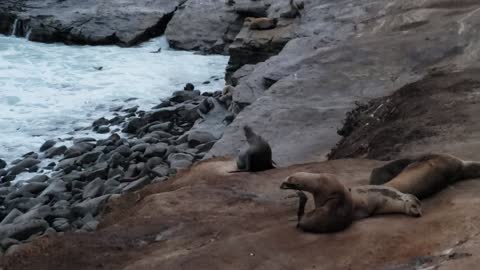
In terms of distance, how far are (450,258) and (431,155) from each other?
1.65m

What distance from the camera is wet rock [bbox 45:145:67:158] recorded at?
12496 mm

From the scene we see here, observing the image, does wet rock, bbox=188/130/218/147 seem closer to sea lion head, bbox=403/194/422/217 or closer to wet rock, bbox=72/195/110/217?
wet rock, bbox=72/195/110/217

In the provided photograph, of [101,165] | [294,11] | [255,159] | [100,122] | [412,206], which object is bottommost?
[100,122]

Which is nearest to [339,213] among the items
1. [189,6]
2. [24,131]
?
[24,131]

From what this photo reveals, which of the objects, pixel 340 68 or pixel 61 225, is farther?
pixel 340 68

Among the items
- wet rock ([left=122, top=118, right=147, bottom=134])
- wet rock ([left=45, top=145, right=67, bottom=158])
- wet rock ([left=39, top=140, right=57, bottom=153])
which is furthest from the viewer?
wet rock ([left=122, top=118, right=147, bottom=134])

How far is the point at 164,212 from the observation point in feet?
20.2

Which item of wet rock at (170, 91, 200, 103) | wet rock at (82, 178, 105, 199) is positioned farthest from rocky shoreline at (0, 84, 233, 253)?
wet rock at (170, 91, 200, 103)

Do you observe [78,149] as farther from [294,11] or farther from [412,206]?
[412,206]

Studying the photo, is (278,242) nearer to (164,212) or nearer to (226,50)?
(164,212)

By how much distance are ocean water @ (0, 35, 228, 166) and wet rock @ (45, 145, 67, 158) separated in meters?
0.44

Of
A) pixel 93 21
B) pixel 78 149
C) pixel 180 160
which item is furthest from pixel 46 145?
pixel 93 21

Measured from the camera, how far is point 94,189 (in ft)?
34.6

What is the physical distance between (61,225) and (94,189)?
3.78 feet
